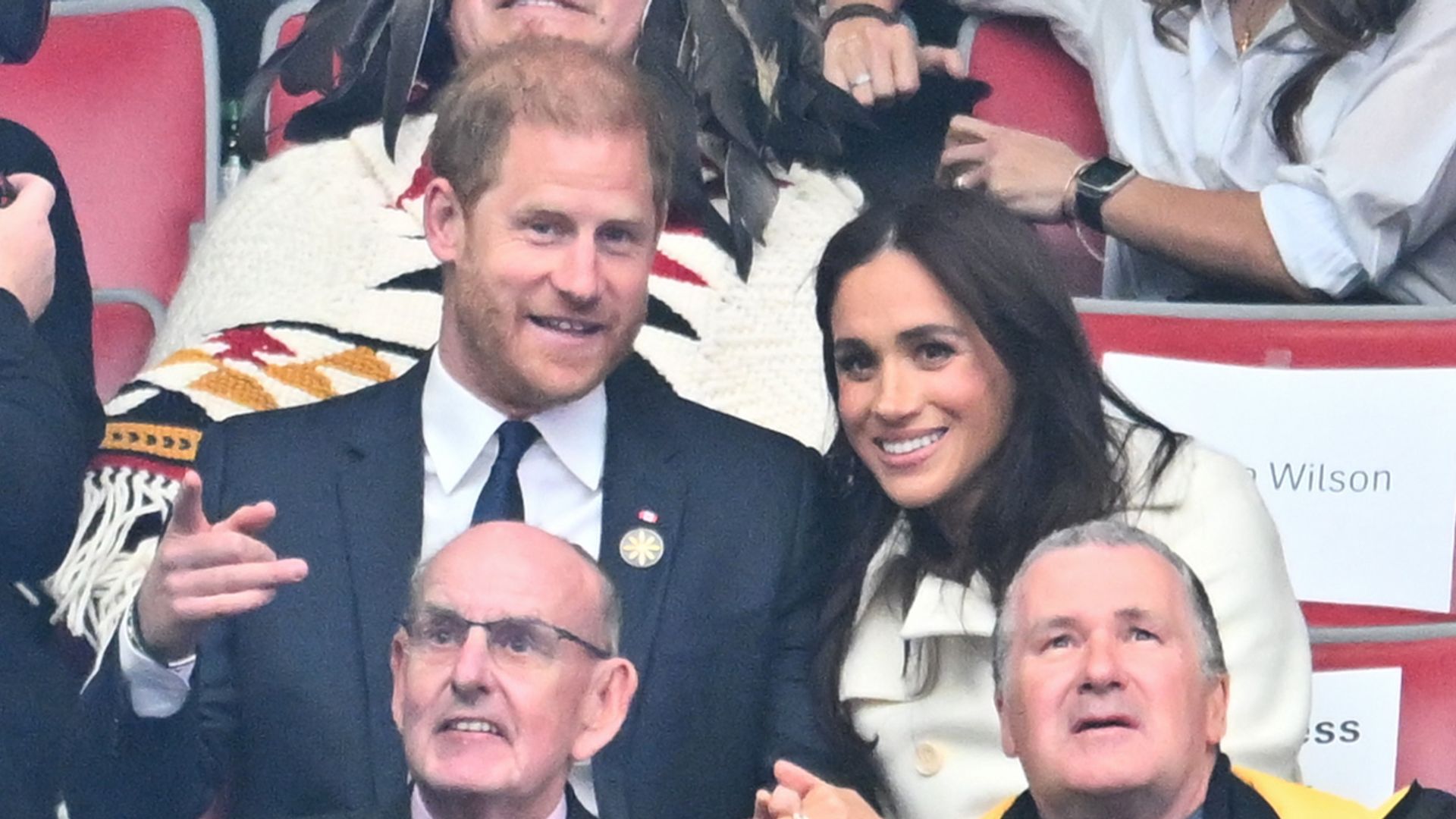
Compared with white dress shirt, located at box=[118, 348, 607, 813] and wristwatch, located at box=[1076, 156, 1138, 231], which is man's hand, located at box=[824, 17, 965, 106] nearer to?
wristwatch, located at box=[1076, 156, 1138, 231]

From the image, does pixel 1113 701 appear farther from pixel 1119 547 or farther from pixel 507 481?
pixel 507 481

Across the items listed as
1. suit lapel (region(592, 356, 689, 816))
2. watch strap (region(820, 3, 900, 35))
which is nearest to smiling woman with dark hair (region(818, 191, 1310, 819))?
suit lapel (region(592, 356, 689, 816))

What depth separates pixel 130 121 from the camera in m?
2.22

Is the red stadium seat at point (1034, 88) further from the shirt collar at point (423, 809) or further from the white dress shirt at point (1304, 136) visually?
the shirt collar at point (423, 809)

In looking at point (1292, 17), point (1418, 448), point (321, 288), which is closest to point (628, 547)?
point (321, 288)

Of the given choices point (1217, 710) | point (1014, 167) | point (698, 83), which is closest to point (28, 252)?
point (698, 83)

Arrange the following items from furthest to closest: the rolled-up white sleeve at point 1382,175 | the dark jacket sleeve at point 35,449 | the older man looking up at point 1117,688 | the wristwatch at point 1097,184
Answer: the wristwatch at point 1097,184, the rolled-up white sleeve at point 1382,175, the dark jacket sleeve at point 35,449, the older man looking up at point 1117,688

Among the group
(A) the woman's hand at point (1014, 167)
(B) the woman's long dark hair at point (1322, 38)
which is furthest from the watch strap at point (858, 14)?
(B) the woman's long dark hair at point (1322, 38)

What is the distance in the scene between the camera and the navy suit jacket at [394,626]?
4.79 feet

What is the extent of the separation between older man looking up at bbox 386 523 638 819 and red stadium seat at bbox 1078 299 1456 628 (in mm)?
648

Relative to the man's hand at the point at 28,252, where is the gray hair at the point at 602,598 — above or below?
below

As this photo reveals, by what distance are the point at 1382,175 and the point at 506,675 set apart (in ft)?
3.29

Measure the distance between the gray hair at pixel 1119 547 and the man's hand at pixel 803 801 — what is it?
0.11m

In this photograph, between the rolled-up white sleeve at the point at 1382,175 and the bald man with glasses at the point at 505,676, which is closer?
the bald man with glasses at the point at 505,676
